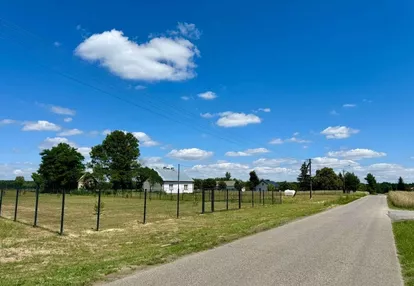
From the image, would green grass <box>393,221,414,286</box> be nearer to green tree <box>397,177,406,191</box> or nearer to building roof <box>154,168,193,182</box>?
building roof <box>154,168,193,182</box>

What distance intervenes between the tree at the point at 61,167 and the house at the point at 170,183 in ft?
53.5

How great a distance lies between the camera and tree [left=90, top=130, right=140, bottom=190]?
80500mm

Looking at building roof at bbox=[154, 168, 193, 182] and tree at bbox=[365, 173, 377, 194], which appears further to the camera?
tree at bbox=[365, 173, 377, 194]

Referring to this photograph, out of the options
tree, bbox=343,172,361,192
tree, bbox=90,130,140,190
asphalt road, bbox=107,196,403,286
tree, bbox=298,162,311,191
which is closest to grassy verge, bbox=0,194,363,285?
asphalt road, bbox=107,196,403,286

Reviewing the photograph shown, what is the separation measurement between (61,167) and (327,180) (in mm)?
88948

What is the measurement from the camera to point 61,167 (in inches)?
3110

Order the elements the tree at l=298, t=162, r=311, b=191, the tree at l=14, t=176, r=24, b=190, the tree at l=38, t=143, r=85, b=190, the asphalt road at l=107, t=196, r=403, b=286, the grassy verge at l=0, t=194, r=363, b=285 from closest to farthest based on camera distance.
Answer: the asphalt road at l=107, t=196, r=403, b=286
the grassy verge at l=0, t=194, r=363, b=285
the tree at l=38, t=143, r=85, b=190
the tree at l=14, t=176, r=24, b=190
the tree at l=298, t=162, r=311, b=191

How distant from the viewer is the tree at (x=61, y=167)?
3115 inches

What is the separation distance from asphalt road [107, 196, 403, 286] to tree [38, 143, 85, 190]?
246ft

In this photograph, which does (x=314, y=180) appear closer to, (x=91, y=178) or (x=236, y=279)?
(x=91, y=178)

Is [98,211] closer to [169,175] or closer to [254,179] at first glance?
[169,175]

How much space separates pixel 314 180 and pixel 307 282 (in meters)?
130

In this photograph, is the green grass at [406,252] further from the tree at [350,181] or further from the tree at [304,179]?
the tree at [350,181]

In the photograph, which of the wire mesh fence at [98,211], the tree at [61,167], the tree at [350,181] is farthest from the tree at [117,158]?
the tree at [350,181]
